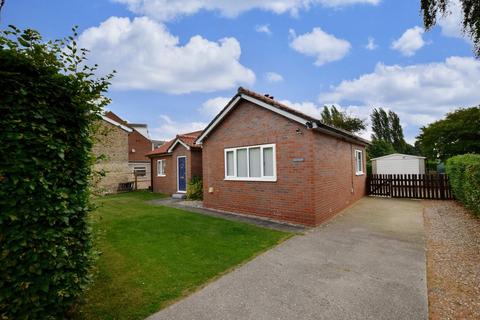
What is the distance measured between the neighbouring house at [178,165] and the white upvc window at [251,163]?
16.1 ft

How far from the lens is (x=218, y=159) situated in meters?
11.2

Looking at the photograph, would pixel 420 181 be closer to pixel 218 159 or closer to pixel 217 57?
pixel 218 159

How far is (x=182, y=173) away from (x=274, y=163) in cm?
908

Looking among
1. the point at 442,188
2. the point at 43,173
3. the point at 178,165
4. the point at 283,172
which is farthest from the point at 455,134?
the point at 43,173

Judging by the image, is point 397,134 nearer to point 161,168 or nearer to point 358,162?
point 358,162

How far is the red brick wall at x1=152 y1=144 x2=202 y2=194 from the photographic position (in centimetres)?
1550

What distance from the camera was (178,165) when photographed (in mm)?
16547

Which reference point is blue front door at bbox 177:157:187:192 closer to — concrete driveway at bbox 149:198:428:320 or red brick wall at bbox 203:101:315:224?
red brick wall at bbox 203:101:315:224

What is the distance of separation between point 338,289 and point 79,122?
480 centimetres

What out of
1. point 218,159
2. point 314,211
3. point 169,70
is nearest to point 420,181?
point 314,211

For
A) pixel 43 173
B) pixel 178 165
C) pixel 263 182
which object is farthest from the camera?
pixel 178 165

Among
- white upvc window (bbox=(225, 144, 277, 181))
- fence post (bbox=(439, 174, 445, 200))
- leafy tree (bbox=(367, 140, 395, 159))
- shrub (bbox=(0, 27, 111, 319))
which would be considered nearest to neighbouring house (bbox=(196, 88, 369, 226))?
white upvc window (bbox=(225, 144, 277, 181))

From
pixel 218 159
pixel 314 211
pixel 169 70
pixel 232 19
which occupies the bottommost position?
pixel 314 211

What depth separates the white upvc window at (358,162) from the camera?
44.8 ft
